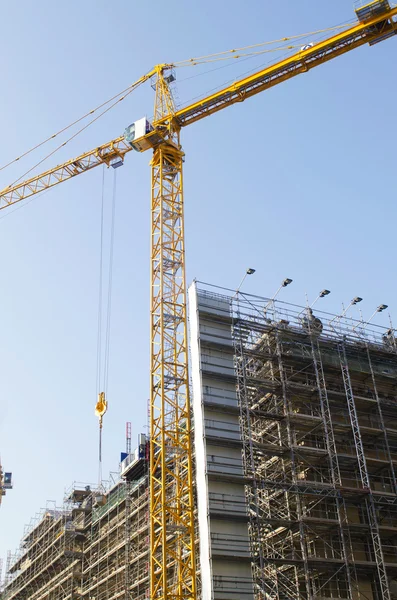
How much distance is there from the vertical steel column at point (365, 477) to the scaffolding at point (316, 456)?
74mm

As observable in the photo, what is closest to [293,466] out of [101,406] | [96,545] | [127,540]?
[101,406]

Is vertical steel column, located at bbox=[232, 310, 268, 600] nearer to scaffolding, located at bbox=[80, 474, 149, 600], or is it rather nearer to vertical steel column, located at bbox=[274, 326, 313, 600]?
vertical steel column, located at bbox=[274, 326, 313, 600]

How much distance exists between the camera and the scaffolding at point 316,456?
42.8 meters

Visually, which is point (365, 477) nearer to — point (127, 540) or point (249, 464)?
point (249, 464)

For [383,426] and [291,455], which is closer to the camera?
[291,455]

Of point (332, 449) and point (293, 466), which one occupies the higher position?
point (332, 449)

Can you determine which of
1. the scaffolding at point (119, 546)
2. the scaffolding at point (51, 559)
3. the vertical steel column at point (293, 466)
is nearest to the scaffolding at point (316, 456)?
the vertical steel column at point (293, 466)

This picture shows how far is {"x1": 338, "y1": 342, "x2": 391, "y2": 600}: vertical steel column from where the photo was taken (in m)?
42.9

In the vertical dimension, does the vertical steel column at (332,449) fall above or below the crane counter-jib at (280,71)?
below

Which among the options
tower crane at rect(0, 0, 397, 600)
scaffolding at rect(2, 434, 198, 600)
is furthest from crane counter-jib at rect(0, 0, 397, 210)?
scaffolding at rect(2, 434, 198, 600)

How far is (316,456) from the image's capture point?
45.9 m

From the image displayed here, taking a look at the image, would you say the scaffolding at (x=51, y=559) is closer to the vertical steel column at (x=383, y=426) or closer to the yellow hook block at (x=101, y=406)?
the yellow hook block at (x=101, y=406)

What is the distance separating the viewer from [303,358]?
1943 inches

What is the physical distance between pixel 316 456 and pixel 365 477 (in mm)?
3293
